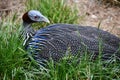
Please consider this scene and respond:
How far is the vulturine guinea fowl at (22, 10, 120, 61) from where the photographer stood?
4570mm

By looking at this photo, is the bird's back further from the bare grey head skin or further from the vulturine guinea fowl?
the bare grey head skin

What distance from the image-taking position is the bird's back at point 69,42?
4.57 metres

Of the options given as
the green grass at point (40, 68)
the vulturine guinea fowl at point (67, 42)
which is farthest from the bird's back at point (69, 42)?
the green grass at point (40, 68)

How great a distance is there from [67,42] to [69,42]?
0.07 feet

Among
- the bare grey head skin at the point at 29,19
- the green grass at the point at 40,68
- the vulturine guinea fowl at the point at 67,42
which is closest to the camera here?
the green grass at the point at 40,68

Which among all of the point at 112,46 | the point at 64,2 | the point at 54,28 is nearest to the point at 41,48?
the point at 54,28

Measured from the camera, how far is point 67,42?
4641 mm

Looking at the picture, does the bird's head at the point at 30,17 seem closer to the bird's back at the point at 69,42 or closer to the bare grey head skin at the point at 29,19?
the bare grey head skin at the point at 29,19

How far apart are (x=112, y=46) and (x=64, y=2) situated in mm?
1552

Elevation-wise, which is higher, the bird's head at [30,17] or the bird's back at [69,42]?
the bird's head at [30,17]

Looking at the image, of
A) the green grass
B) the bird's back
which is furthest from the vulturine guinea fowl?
the green grass

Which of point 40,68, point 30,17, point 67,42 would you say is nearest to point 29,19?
point 30,17

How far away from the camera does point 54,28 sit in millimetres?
4883

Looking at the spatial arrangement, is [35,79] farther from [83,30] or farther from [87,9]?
[87,9]
